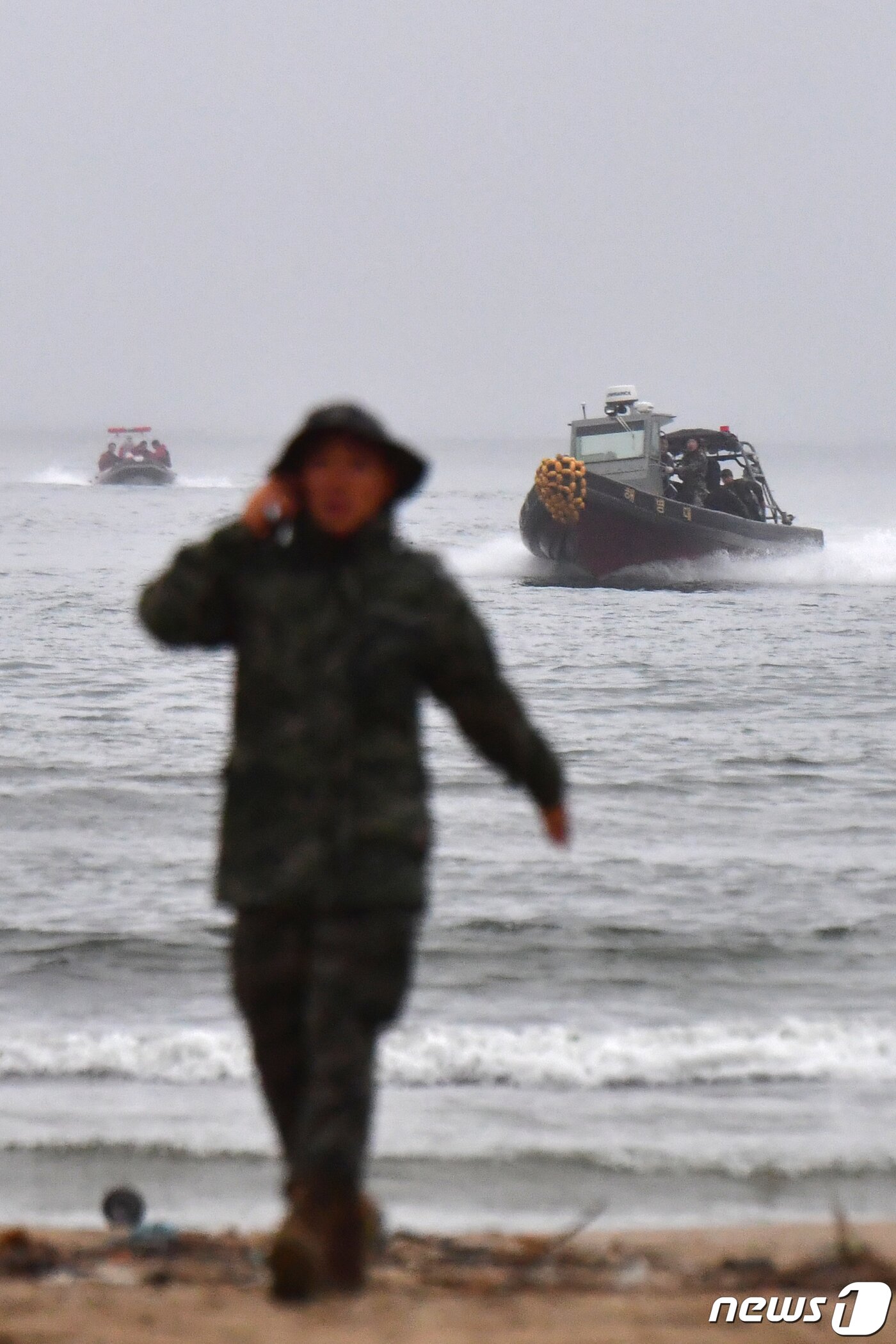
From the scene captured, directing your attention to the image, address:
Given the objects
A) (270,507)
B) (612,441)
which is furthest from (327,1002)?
(612,441)

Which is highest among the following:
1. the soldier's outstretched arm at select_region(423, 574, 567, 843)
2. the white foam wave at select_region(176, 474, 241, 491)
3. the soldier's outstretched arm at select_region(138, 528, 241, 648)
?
the white foam wave at select_region(176, 474, 241, 491)

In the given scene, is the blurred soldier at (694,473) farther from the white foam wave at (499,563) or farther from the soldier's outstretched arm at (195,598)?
the soldier's outstretched arm at (195,598)

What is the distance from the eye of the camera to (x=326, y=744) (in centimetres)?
293

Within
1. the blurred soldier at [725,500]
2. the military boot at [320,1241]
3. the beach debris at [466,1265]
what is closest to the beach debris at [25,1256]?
the beach debris at [466,1265]

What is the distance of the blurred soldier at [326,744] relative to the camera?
2.94 m

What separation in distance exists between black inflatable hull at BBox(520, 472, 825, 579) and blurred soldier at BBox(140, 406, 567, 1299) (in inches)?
997

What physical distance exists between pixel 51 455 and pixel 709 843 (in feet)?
469

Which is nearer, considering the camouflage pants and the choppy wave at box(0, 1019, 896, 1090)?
the camouflage pants

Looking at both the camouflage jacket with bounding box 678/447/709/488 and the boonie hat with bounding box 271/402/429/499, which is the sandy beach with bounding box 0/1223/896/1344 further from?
the camouflage jacket with bounding box 678/447/709/488

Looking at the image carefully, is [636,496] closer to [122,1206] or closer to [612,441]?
[612,441]

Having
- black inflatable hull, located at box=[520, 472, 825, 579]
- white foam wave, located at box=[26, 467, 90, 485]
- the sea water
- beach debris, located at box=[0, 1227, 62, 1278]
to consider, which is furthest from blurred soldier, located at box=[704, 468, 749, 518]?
white foam wave, located at box=[26, 467, 90, 485]

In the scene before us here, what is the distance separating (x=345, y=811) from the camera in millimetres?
2939

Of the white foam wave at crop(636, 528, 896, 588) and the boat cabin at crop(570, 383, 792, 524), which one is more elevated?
the boat cabin at crop(570, 383, 792, 524)

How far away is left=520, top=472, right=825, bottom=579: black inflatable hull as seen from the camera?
28469 mm
